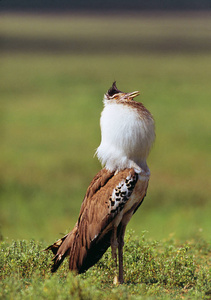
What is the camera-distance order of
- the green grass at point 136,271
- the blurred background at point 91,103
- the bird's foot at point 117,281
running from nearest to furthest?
the green grass at point 136,271, the bird's foot at point 117,281, the blurred background at point 91,103

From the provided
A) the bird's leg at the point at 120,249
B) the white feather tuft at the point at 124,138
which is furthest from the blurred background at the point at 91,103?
the white feather tuft at the point at 124,138

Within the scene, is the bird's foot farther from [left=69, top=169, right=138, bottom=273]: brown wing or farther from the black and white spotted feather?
the black and white spotted feather

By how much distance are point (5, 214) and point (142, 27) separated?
28.7 meters

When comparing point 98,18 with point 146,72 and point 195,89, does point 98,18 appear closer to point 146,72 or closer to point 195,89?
point 146,72

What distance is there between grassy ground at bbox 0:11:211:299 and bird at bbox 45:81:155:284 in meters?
0.37

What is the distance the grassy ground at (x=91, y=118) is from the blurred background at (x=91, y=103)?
4 cm

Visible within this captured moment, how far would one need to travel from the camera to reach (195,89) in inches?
963

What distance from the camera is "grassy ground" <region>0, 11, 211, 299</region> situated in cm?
1082

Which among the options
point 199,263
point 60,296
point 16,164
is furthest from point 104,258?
point 16,164

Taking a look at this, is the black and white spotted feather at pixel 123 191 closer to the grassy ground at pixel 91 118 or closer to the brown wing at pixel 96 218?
the brown wing at pixel 96 218

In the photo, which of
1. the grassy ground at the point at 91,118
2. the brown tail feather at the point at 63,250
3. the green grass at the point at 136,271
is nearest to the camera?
the green grass at the point at 136,271

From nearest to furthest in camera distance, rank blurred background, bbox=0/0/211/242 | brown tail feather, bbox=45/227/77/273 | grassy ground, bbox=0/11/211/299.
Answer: brown tail feather, bbox=45/227/77/273 → grassy ground, bbox=0/11/211/299 → blurred background, bbox=0/0/211/242

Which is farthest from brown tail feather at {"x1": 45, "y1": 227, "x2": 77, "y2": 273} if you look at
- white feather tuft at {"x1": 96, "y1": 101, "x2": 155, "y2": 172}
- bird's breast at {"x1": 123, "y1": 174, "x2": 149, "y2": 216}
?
white feather tuft at {"x1": 96, "y1": 101, "x2": 155, "y2": 172}

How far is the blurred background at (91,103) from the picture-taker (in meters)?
11.5
